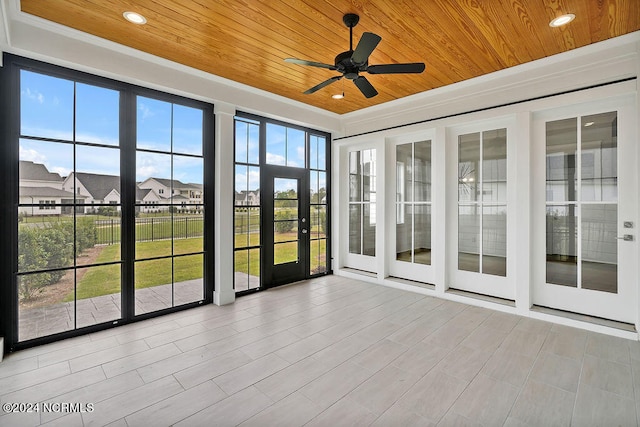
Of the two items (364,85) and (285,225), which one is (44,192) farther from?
(364,85)

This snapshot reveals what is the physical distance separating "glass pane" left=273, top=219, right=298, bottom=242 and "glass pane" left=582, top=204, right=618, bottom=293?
391cm

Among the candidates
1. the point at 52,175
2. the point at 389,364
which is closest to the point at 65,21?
the point at 52,175

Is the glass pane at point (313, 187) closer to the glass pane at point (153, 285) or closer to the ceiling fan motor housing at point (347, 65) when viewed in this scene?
the glass pane at point (153, 285)

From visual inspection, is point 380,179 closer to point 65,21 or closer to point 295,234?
point 295,234

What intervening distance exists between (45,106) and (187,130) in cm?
140

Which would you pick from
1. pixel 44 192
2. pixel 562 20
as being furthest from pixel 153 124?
pixel 562 20

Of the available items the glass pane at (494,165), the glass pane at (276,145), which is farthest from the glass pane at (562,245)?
the glass pane at (276,145)

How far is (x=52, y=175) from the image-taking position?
307cm

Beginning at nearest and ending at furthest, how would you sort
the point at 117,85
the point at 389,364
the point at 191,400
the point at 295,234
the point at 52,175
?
the point at 191,400 → the point at 389,364 → the point at 52,175 → the point at 117,85 → the point at 295,234

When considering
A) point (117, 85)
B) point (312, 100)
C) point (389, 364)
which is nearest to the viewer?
point (389, 364)

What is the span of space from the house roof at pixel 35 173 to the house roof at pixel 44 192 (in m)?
0.09

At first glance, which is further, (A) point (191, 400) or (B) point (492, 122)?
(B) point (492, 122)

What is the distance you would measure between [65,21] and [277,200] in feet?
10.6

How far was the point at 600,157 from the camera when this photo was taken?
3398mm
